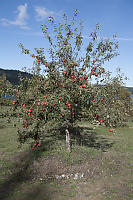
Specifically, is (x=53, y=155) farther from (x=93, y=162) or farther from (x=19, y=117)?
(x=19, y=117)

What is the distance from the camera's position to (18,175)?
22.5 ft

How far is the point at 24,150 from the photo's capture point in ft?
31.8

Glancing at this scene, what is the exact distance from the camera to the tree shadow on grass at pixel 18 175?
575 centimetres

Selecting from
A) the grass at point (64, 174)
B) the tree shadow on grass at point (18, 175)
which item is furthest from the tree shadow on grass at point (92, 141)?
the tree shadow on grass at point (18, 175)

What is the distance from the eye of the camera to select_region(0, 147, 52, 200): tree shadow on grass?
5.75 meters

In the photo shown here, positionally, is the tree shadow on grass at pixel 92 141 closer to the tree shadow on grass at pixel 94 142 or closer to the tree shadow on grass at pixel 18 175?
the tree shadow on grass at pixel 94 142

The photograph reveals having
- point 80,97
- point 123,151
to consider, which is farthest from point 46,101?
point 123,151

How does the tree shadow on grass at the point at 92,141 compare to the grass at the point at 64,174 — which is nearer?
the grass at the point at 64,174

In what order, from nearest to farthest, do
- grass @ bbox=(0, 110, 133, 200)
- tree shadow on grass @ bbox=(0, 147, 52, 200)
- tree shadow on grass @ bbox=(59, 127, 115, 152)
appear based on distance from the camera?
1. grass @ bbox=(0, 110, 133, 200)
2. tree shadow on grass @ bbox=(0, 147, 52, 200)
3. tree shadow on grass @ bbox=(59, 127, 115, 152)

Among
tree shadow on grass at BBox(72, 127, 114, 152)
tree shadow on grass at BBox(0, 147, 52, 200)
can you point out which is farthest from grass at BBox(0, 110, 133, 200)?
tree shadow on grass at BBox(72, 127, 114, 152)

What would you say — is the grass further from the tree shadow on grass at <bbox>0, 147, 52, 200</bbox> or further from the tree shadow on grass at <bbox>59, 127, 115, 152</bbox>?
the tree shadow on grass at <bbox>59, 127, 115, 152</bbox>

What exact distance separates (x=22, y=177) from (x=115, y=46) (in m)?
6.21

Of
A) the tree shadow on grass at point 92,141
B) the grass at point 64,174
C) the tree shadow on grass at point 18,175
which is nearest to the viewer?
the grass at point 64,174

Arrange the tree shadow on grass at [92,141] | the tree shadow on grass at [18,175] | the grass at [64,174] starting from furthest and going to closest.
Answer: the tree shadow on grass at [92,141] → the tree shadow on grass at [18,175] → the grass at [64,174]
